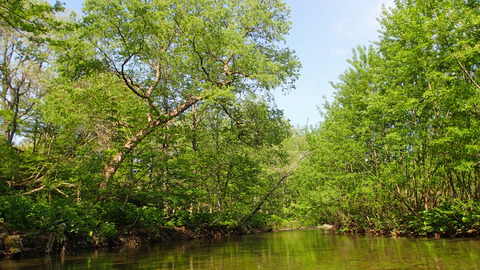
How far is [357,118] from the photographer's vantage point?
1631 cm

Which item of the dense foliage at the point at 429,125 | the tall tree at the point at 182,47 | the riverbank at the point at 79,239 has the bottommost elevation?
the riverbank at the point at 79,239

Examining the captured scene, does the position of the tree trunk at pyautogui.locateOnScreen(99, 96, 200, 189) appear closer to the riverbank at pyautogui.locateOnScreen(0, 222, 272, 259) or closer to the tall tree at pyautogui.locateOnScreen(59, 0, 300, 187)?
the tall tree at pyautogui.locateOnScreen(59, 0, 300, 187)

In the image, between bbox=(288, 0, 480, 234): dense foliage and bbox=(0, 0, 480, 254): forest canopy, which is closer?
bbox=(288, 0, 480, 234): dense foliage

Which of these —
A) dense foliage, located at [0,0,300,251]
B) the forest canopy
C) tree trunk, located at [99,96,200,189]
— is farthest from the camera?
tree trunk, located at [99,96,200,189]

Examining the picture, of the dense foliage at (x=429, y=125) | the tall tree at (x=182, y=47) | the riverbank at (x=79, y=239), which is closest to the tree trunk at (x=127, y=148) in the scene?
the tall tree at (x=182, y=47)

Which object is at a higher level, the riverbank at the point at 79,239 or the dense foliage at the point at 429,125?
the dense foliage at the point at 429,125

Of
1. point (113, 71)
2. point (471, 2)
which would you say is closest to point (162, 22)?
point (113, 71)

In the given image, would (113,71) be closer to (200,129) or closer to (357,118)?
(200,129)

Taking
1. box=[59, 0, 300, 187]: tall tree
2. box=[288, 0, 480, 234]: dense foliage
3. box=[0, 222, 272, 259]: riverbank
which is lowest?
box=[0, 222, 272, 259]: riverbank

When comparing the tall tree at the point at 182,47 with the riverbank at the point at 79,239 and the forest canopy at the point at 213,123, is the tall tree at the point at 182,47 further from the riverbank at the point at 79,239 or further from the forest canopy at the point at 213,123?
the riverbank at the point at 79,239

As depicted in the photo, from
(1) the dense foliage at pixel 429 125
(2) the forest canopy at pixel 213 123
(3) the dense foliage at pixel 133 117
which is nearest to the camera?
(1) the dense foliage at pixel 429 125

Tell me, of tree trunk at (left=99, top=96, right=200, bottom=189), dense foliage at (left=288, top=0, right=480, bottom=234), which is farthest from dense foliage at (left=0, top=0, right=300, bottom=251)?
dense foliage at (left=288, top=0, right=480, bottom=234)

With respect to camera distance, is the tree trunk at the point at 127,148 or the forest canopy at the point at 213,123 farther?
the tree trunk at the point at 127,148

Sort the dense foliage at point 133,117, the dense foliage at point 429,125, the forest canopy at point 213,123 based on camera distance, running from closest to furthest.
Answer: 1. the dense foliage at point 429,125
2. the forest canopy at point 213,123
3. the dense foliage at point 133,117
